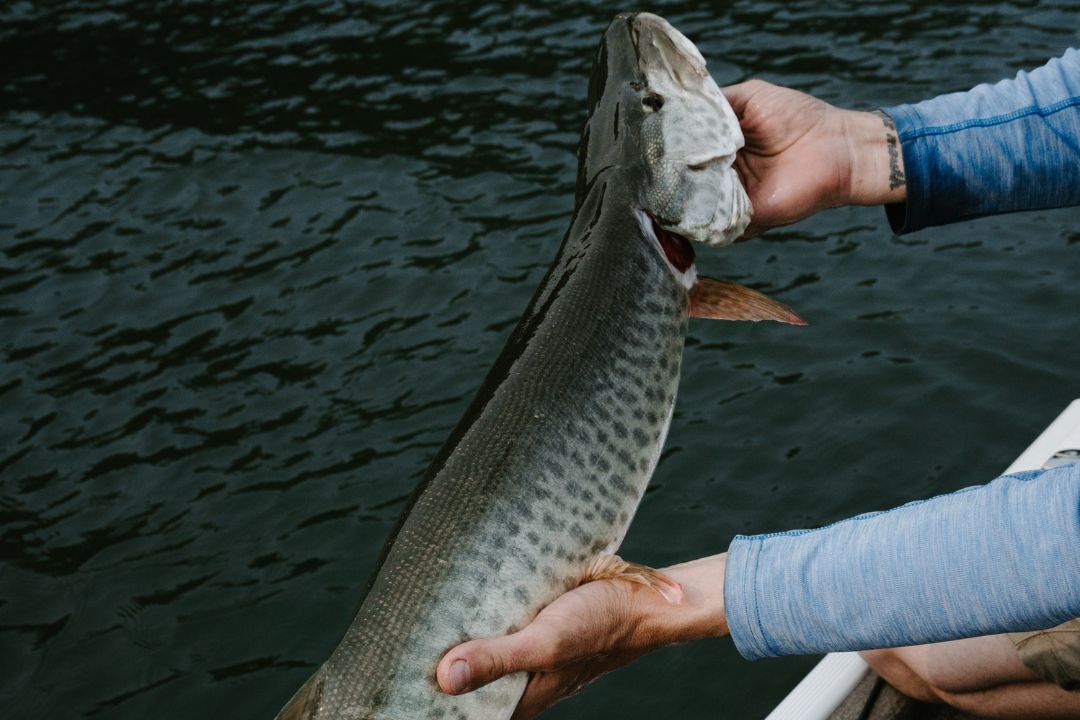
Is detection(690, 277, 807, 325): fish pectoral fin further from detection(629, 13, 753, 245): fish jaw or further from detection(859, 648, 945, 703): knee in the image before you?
detection(859, 648, 945, 703): knee

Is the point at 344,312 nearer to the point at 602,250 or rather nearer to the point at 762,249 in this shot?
the point at 762,249

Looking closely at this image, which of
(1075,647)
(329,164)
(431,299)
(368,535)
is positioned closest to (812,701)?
(1075,647)

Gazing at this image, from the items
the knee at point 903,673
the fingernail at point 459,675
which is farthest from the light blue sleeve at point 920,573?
the knee at point 903,673

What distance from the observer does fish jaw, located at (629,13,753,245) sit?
335 centimetres

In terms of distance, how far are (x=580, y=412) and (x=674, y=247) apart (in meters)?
0.71

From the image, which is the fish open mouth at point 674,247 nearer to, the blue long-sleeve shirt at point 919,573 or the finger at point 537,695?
the blue long-sleeve shirt at point 919,573

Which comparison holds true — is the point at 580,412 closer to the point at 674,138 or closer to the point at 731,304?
the point at 731,304

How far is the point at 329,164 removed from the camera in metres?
9.55

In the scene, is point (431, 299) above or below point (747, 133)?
below

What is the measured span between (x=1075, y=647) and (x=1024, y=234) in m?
5.07

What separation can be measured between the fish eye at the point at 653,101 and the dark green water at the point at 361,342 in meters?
2.49

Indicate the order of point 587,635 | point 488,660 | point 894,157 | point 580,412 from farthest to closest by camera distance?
point 894,157, point 580,412, point 587,635, point 488,660

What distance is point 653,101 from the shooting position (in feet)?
11.2

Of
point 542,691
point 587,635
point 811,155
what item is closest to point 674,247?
point 811,155
